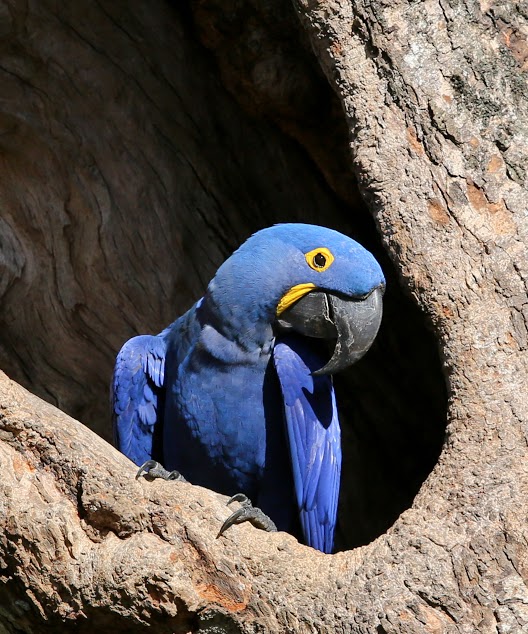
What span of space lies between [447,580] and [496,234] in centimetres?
111

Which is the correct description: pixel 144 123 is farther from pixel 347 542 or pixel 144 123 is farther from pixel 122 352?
pixel 347 542

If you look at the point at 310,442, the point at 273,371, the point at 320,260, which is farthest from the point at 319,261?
the point at 310,442

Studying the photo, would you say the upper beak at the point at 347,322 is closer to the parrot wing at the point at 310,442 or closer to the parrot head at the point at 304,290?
the parrot head at the point at 304,290

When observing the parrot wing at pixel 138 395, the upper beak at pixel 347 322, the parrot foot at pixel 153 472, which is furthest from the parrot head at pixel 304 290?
the parrot foot at pixel 153 472

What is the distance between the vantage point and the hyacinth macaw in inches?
117

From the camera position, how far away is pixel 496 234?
2.70m

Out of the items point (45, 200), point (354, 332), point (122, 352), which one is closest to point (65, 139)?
point (45, 200)

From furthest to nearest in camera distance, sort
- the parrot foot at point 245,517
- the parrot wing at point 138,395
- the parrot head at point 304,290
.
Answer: the parrot wing at point 138,395 → the parrot head at point 304,290 → the parrot foot at point 245,517

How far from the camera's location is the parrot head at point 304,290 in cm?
294

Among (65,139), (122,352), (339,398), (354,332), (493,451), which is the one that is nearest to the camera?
(493,451)

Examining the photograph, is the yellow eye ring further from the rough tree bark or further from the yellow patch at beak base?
the rough tree bark

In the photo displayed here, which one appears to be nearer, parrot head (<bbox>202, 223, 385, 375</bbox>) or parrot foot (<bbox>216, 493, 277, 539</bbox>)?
parrot foot (<bbox>216, 493, 277, 539</bbox>)

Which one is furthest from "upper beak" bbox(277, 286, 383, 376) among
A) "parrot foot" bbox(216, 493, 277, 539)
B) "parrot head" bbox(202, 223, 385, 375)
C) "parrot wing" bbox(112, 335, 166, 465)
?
"parrot wing" bbox(112, 335, 166, 465)

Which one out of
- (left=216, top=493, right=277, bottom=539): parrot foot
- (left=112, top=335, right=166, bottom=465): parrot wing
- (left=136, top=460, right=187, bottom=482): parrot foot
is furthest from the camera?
(left=112, top=335, right=166, bottom=465): parrot wing
